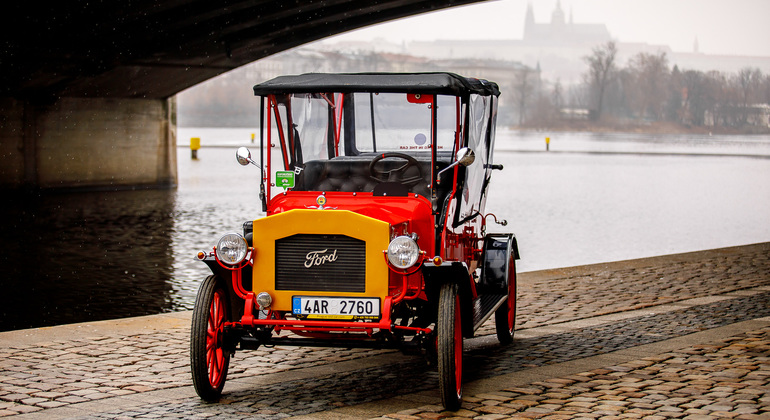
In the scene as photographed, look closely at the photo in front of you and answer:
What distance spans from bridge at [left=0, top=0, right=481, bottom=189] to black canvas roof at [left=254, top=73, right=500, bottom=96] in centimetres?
1411

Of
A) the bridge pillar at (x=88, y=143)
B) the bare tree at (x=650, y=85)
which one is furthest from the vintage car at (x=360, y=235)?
the bare tree at (x=650, y=85)

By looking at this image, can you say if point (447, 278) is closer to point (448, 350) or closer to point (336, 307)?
point (448, 350)

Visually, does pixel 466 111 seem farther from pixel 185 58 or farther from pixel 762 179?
pixel 762 179

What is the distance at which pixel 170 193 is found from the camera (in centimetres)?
2980

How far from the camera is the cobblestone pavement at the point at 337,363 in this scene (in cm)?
613

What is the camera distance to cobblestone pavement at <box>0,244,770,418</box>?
20.1 ft

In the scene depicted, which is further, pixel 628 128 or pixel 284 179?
pixel 628 128

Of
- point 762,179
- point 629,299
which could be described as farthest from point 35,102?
point 762,179

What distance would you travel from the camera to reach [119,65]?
26.2m

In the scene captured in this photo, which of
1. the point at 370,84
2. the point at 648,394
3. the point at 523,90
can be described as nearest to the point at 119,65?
the point at 370,84

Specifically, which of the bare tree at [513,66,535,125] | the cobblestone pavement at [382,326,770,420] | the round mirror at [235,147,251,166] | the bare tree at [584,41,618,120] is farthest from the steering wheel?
the bare tree at [513,66,535,125]

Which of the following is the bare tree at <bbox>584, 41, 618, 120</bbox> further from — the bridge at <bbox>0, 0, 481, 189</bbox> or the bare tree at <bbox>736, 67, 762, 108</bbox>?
the bridge at <bbox>0, 0, 481, 189</bbox>

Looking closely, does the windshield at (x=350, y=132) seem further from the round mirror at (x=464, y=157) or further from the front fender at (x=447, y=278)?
the front fender at (x=447, y=278)

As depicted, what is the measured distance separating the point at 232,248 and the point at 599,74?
120 metres
